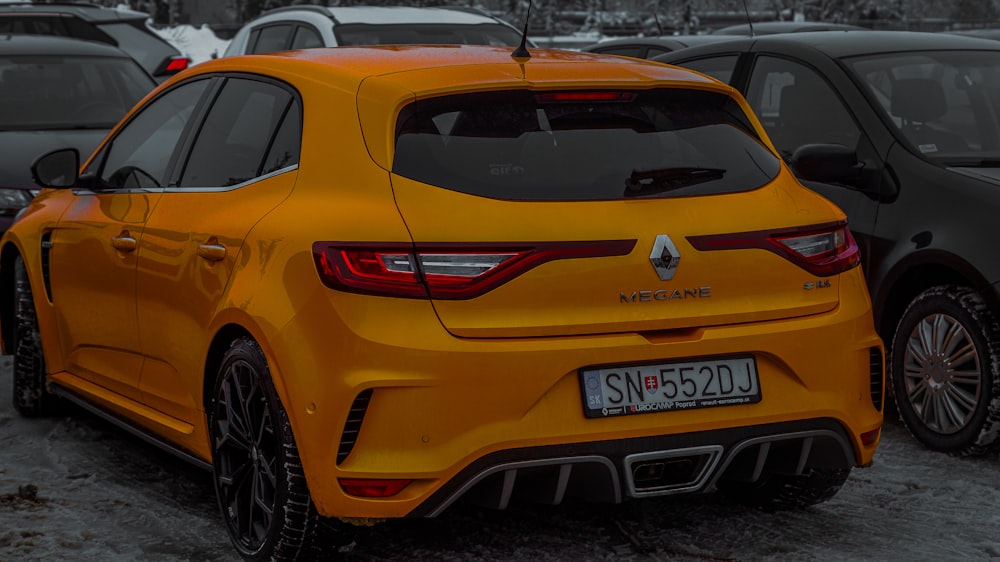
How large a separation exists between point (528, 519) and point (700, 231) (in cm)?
129

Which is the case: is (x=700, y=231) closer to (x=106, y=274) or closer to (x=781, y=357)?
(x=781, y=357)

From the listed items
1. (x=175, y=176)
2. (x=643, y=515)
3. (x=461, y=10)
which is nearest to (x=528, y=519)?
(x=643, y=515)

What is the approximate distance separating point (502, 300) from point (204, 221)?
1280 millimetres

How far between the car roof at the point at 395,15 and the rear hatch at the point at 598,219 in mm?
7621

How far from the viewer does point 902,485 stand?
557cm

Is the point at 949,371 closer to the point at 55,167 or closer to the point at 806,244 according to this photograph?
the point at 806,244

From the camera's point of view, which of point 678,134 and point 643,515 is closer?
point 678,134

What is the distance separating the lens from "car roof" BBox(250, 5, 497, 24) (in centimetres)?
1209

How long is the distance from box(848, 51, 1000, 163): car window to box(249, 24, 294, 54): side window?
654 cm

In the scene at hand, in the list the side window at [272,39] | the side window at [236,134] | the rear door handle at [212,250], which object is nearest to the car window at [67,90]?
the side window at [272,39]

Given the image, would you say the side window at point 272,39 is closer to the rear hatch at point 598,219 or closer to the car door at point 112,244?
the car door at point 112,244

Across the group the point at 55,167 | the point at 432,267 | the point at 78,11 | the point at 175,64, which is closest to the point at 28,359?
the point at 55,167

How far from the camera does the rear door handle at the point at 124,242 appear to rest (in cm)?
539

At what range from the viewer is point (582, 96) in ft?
14.8
